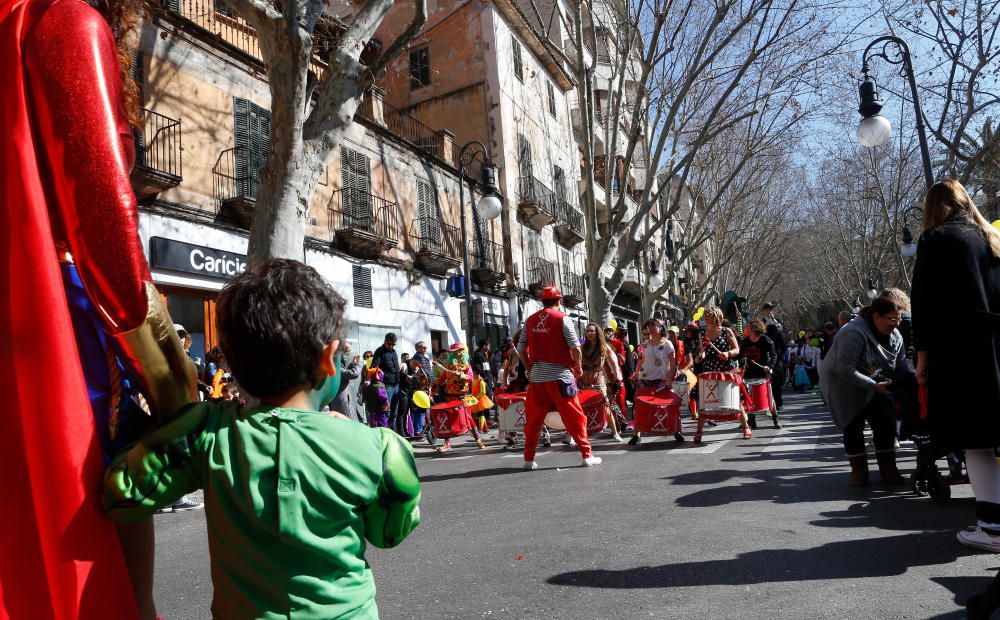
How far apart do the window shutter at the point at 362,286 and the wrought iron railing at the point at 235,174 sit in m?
4.18

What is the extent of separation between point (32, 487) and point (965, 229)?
4.03 m

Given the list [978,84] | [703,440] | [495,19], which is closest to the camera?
[703,440]

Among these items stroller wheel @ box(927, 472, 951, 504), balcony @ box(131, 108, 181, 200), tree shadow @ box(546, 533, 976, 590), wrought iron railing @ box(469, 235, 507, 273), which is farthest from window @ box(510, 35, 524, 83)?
tree shadow @ box(546, 533, 976, 590)

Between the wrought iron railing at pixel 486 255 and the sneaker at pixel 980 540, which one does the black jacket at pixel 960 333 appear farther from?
the wrought iron railing at pixel 486 255

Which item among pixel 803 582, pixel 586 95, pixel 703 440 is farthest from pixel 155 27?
pixel 803 582

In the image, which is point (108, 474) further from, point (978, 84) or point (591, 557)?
point (978, 84)

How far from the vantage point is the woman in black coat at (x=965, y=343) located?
357 centimetres

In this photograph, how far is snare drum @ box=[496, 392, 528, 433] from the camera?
10930 millimetres

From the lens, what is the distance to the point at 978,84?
58.2 feet

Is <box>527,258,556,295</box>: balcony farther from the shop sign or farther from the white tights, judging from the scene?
the white tights

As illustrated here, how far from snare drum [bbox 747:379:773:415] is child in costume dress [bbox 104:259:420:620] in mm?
10551

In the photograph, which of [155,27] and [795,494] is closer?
[795,494]

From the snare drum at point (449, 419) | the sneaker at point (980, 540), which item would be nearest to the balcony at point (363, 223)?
the snare drum at point (449, 419)

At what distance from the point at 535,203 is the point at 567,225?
15.2 feet
